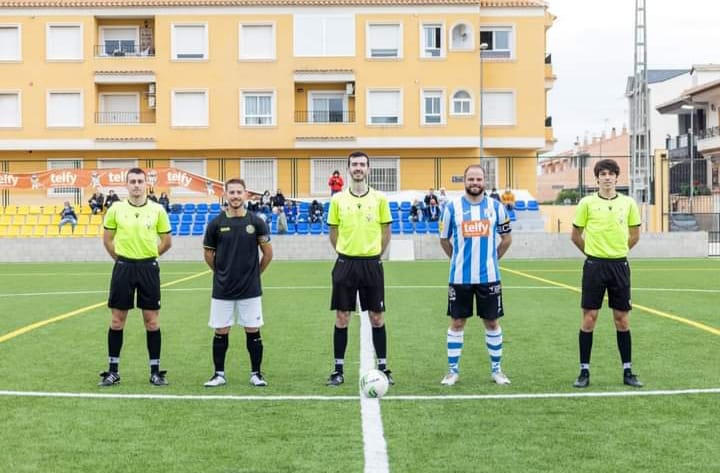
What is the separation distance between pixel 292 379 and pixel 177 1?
38888mm

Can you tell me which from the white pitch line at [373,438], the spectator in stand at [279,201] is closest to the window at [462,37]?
the spectator in stand at [279,201]

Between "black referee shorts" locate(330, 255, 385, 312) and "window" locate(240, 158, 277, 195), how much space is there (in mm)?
36645

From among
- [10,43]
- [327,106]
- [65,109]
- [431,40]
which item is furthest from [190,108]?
[431,40]

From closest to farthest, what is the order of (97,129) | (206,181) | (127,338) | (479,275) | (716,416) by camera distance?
1. (716,416)
2. (479,275)
3. (127,338)
4. (206,181)
5. (97,129)

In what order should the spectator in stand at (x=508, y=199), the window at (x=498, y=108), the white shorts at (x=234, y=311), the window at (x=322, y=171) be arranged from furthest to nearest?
the window at (x=498, y=108), the window at (x=322, y=171), the spectator in stand at (x=508, y=199), the white shorts at (x=234, y=311)

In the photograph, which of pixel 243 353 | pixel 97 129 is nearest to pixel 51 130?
pixel 97 129

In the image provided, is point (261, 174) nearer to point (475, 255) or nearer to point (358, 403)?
point (475, 255)

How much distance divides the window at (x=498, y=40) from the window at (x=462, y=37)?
1724mm

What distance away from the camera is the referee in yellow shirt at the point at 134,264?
8.55 m

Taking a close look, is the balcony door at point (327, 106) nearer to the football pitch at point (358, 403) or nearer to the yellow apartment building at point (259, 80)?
the yellow apartment building at point (259, 80)

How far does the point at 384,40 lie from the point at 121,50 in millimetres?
12663

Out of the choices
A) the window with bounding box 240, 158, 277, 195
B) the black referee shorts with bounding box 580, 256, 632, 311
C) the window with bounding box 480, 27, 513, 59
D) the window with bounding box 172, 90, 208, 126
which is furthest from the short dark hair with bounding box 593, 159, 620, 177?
the window with bounding box 480, 27, 513, 59

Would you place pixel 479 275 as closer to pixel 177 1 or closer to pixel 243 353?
pixel 243 353

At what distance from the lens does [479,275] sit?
8.35 metres
